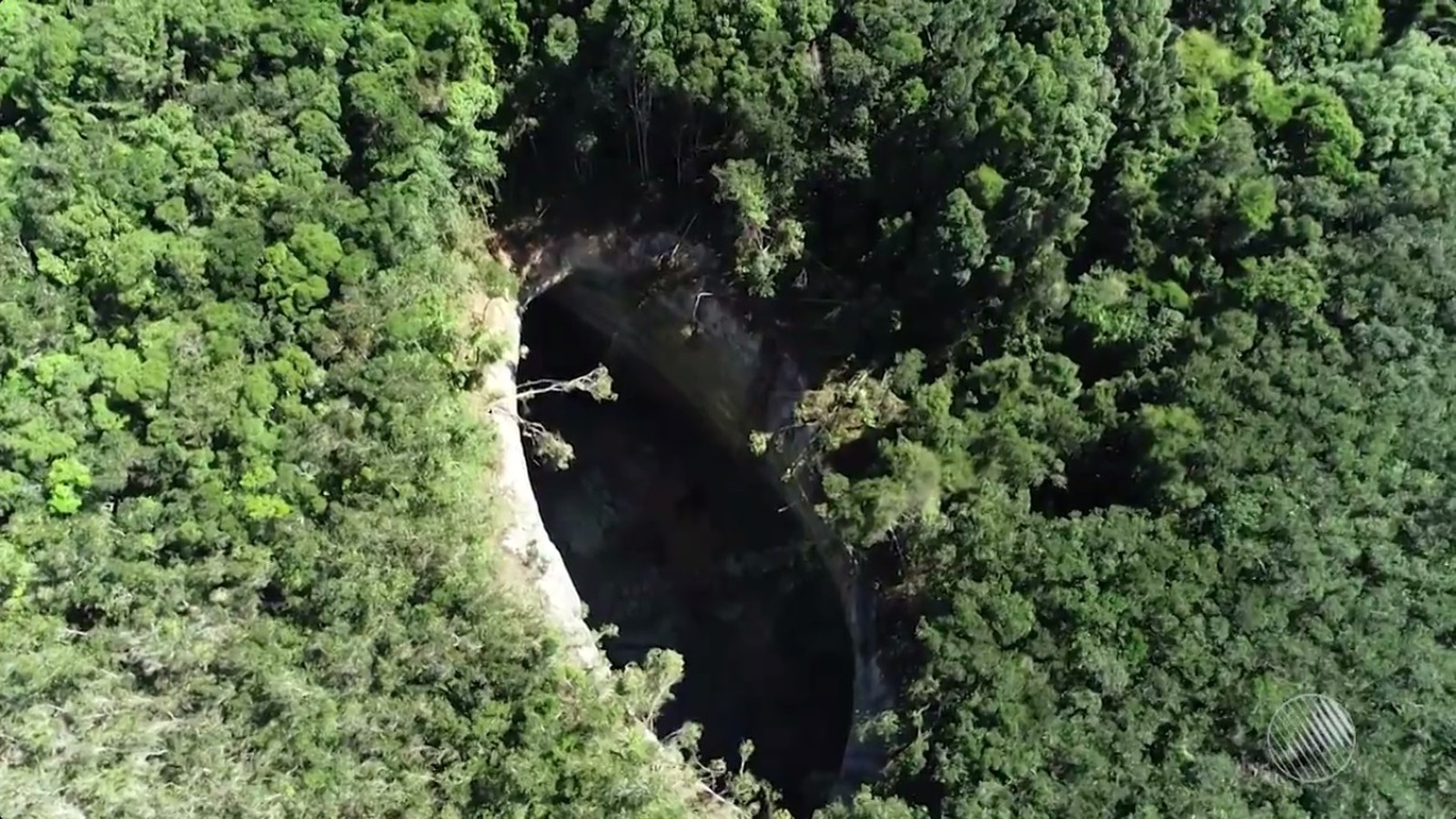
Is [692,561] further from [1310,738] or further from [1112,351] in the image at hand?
[1310,738]

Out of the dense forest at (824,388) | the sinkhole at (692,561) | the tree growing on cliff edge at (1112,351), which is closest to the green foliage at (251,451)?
the dense forest at (824,388)

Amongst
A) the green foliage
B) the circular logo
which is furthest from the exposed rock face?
the circular logo

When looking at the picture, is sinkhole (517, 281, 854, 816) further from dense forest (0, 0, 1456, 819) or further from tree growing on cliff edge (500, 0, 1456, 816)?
tree growing on cliff edge (500, 0, 1456, 816)

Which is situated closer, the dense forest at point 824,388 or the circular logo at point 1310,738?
the dense forest at point 824,388

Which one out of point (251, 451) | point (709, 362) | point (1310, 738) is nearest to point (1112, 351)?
point (1310, 738)

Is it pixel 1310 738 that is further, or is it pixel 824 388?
pixel 824 388

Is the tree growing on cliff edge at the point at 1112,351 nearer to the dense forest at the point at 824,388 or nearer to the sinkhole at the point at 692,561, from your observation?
the dense forest at the point at 824,388
